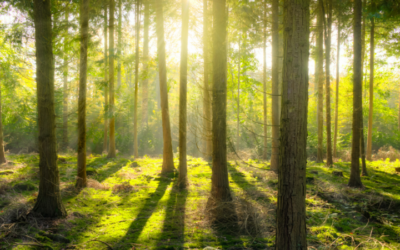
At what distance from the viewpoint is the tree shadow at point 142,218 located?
14.2 ft

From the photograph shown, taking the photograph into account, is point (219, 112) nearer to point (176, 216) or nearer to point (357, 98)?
point (176, 216)

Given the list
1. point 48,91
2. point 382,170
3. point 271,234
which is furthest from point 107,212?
point 382,170

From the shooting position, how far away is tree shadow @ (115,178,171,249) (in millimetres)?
4338

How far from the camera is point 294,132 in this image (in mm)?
3133

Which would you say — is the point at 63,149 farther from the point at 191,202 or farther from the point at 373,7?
the point at 373,7

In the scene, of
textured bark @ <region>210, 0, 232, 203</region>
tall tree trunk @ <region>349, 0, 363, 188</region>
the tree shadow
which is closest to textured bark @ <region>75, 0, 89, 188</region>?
the tree shadow

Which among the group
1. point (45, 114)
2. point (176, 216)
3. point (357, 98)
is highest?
point (357, 98)

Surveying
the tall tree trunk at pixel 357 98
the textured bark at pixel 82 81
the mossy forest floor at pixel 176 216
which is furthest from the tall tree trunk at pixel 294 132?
the tall tree trunk at pixel 357 98

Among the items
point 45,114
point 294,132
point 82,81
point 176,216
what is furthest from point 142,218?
point 82,81

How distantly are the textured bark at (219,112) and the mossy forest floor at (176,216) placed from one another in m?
0.56

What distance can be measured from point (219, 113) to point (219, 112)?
26 mm

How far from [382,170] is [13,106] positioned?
2171cm

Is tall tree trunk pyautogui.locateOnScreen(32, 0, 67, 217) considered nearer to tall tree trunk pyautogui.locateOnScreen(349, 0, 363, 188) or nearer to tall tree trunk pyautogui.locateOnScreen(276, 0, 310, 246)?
tall tree trunk pyautogui.locateOnScreen(276, 0, 310, 246)

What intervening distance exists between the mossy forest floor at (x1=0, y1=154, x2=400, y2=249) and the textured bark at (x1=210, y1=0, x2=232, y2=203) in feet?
1.84
